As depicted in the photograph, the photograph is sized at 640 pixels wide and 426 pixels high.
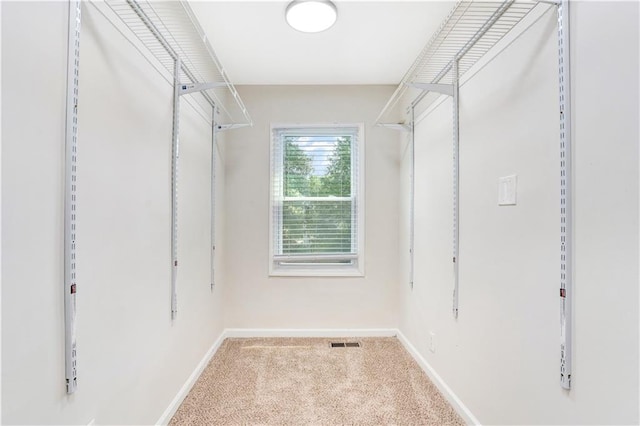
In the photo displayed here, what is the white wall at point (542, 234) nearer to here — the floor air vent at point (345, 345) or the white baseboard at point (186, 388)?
the floor air vent at point (345, 345)

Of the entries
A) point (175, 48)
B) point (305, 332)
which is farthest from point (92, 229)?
point (305, 332)


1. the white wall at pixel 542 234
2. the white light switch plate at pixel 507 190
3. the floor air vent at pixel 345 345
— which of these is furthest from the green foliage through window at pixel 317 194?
the white light switch plate at pixel 507 190

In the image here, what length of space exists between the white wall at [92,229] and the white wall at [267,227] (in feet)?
3.36

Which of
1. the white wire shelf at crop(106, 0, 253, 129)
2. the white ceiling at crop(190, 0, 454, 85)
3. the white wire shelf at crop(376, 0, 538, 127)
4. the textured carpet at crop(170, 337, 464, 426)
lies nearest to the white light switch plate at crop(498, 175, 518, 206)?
the white wire shelf at crop(376, 0, 538, 127)

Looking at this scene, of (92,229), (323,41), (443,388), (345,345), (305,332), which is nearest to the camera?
(92,229)

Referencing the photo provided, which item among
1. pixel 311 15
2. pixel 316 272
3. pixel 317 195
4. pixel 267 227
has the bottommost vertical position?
pixel 316 272

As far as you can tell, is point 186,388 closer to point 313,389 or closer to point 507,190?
point 313,389

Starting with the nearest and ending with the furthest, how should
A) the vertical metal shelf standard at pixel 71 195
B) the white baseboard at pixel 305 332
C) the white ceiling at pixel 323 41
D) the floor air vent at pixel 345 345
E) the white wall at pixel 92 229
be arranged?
the white wall at pixel 92 229 → the vertical metal shelf standard at pixel 71 195 → the white ceiling at pixel 323 41 → the floor air vent at pixel 345 345 → the white baseboard at pixel 305 332

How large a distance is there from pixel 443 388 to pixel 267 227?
192 cm

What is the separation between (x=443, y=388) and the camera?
197cm

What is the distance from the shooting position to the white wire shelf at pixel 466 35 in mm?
1308

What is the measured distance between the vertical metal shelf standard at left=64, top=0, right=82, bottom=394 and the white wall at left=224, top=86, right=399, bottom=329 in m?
1.97

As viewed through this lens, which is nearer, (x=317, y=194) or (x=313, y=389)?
(x=313, y=389)

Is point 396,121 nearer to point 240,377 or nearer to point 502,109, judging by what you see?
point 502,109
